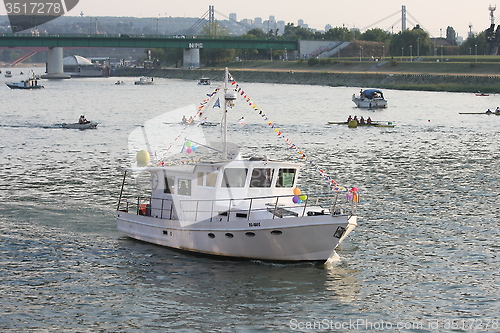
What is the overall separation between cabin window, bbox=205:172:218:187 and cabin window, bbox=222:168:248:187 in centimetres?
40

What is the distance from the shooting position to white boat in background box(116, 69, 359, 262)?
28.9 m

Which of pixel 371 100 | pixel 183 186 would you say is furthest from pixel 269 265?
pixel 371 100

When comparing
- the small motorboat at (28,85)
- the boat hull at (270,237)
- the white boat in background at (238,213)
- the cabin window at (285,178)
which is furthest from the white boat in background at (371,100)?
the small motorboat at (28,85)

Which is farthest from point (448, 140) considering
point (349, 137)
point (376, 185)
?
point (376, 185)

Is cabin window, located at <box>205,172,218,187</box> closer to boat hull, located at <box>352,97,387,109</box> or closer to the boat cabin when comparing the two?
the boat cabin

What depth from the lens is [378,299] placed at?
2645 centimetres

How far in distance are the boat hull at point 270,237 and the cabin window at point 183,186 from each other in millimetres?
1367

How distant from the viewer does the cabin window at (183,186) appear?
3200 cm

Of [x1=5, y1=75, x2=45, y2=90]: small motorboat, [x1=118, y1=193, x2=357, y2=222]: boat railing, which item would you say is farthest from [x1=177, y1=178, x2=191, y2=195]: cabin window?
[x1=5, y1=75, x2=45, y2=90]: small motorboat

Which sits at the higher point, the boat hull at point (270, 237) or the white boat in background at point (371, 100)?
the white boat in background at point (371, 100)

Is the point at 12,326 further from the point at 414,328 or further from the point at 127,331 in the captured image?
the point at 414,328

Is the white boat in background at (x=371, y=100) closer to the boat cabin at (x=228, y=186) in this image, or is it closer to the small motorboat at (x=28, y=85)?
the boat cabin at (x=228, y=186)

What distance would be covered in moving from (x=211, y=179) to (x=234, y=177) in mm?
1003

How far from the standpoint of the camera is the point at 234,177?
1222 inches
